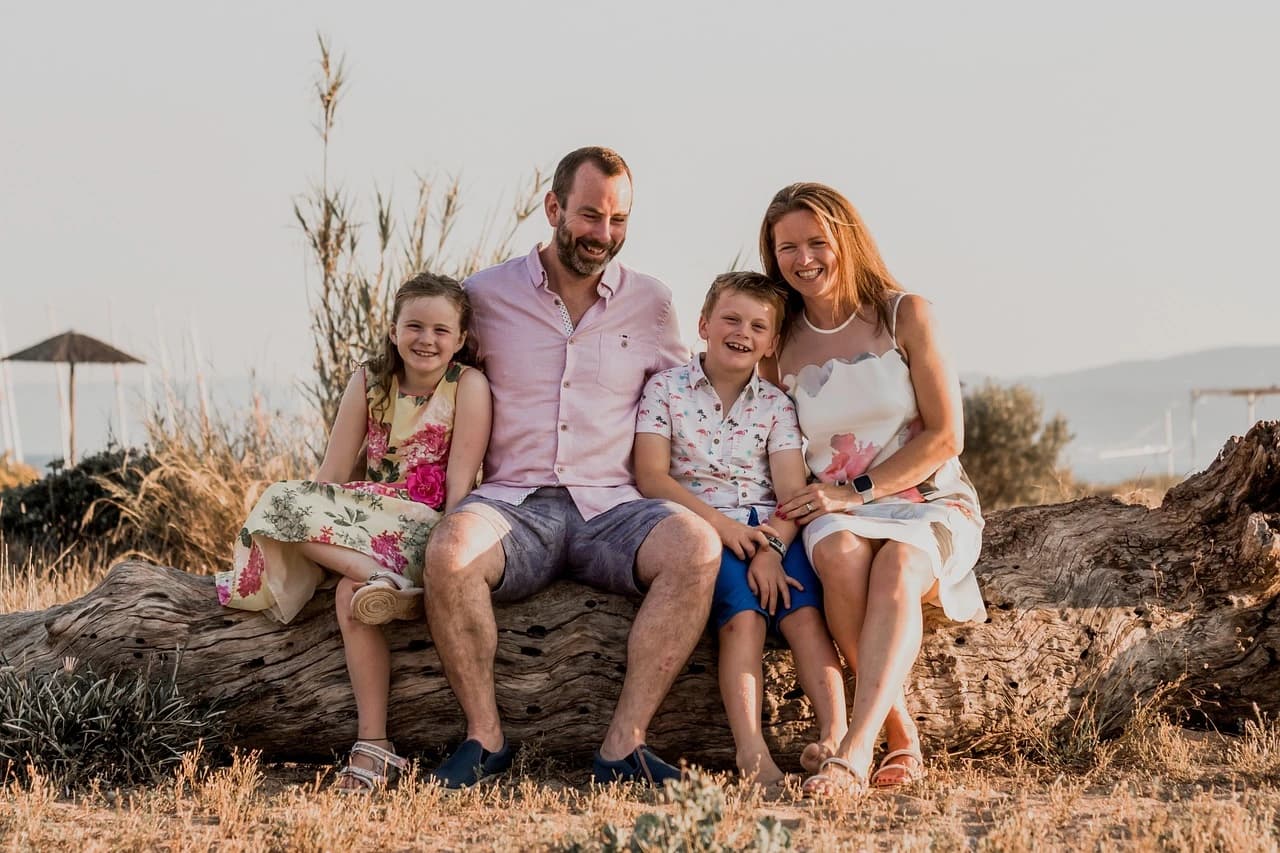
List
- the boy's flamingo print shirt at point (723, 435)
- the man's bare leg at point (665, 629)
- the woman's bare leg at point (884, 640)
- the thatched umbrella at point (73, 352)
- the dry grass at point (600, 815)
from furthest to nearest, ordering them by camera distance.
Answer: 1. the thatched umbrella at point (73, 352)
2. the boy's flamingo print shirt at point (723, 435)
3. the man's bare leg at point (665, 629)
4. the woman's bare leg at point (884, 640)
5. the dry grass at point (600, 815)

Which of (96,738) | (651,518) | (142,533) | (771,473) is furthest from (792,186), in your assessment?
(142,533)

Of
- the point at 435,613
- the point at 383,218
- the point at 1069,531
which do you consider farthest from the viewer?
the point at 383,218

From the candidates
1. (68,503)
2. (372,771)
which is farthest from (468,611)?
(68,503)

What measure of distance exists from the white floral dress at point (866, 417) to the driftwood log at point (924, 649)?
1.23 feet

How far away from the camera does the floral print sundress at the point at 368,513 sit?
476 centimetres

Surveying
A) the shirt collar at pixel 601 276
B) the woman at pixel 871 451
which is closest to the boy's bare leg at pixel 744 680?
the woman at pixel 871 451

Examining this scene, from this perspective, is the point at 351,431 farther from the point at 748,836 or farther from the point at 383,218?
the point at 383,218

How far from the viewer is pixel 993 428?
69.1ft

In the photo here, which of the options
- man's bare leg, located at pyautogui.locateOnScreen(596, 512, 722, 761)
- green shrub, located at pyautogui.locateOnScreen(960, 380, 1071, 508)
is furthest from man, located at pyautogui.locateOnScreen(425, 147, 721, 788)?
green shrub, located at pyautogui.locateOnScreen(960, 380, 1071, 508)

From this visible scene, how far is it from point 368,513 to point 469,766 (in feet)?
3.26

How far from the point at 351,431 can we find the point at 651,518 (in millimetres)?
1272

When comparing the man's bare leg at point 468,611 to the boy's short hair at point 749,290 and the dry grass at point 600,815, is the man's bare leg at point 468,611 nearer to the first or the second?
the dry grass at point 600,815

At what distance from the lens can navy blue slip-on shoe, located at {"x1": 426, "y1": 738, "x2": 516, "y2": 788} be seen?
450 cm

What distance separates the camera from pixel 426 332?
5.04 metres
